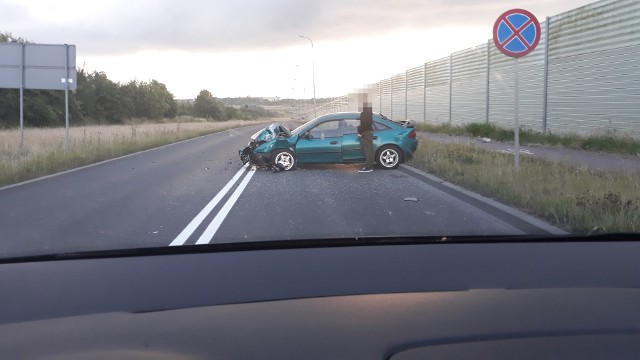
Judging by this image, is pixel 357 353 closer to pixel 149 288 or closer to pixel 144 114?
pixel 149 288

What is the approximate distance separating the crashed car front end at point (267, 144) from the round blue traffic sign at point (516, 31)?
19.8 ft

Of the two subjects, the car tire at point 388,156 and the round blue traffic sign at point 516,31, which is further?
the car tire at point 388,156

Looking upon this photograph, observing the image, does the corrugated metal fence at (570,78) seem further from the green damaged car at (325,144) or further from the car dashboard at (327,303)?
the car dashboard at (327,303)

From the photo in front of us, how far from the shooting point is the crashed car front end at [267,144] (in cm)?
1655

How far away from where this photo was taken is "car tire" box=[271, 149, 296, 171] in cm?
1655

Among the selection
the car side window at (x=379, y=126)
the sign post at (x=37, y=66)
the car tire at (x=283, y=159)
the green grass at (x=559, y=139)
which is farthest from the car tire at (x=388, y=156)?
the sign post at (x=37, y=66)

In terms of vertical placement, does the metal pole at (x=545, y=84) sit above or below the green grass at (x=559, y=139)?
above

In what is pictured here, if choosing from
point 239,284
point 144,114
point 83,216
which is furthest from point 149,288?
point 144,114

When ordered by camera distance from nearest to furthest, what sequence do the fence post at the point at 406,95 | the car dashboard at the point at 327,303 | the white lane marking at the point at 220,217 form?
the car dashboard at the point at 327,303 < the white lane marking at the point at 220,217 < the fence post at the point at 406,95

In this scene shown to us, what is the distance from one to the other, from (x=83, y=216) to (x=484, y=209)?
5.91 m

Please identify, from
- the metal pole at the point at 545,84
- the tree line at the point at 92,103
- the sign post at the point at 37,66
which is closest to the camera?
the sign post at the point at 37,66

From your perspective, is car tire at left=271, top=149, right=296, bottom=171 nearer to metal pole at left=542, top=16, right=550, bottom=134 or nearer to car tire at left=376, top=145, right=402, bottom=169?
car tire at left=376, top=145, right=402, bottom=169

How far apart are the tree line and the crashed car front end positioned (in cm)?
3807

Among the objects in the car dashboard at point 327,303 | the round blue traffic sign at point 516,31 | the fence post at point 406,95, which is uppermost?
the fence post at point 406,95
